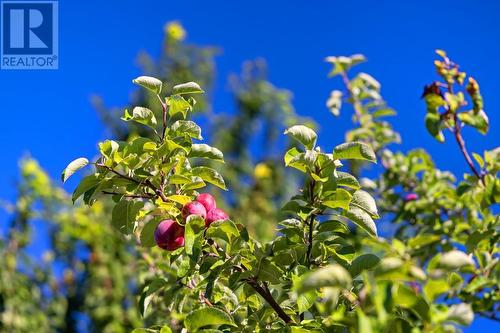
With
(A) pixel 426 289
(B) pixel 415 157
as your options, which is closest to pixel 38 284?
(B) pixel 415 157

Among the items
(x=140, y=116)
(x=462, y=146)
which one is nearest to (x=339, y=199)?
(x=140, y=116)

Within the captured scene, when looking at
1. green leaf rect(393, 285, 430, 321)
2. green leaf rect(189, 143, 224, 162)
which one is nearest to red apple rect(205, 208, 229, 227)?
green leaf rect(189, 143, 224, 162)

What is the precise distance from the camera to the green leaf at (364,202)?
1235 millimetres

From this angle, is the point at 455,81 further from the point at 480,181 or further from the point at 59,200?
the point at 59,200

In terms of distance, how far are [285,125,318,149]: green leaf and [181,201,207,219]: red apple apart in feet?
0.69

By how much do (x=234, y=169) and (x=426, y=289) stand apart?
275 inches

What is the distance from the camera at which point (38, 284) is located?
20.6 ft

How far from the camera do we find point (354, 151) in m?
1.20

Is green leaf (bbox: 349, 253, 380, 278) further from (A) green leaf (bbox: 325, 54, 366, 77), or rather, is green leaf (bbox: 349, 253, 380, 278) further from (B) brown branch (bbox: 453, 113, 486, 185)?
(A) green leaf (bbox: 325, 54, 366, 77)

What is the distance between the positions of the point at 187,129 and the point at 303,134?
22cm

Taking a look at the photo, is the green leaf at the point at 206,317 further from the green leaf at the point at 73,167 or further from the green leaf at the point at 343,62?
the green leaf at the point at 343,62

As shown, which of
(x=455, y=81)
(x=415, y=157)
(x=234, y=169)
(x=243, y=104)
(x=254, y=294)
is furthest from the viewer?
(x=243, y=104)

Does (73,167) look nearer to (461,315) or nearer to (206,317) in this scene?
(206,317)

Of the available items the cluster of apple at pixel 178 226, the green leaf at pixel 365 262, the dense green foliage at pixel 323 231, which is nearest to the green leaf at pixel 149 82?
the dense green foliage at pixel 323 231
